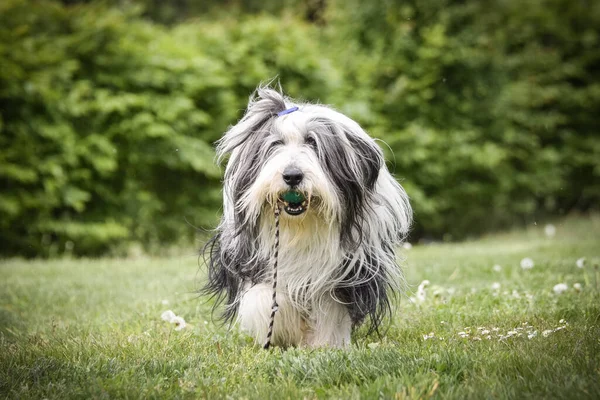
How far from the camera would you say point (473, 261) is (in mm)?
7004

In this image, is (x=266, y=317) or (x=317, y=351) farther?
(x=266, y=317)

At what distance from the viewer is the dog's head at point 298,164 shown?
3189 millimetres

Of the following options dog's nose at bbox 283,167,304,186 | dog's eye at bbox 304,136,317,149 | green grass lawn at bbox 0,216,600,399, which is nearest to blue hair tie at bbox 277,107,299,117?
dog's eye at bbox 304,136,317,149

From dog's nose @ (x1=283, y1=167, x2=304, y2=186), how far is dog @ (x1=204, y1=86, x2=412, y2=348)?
0.05 m

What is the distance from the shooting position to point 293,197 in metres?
3.21

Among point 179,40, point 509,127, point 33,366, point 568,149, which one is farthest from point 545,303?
point 568,149

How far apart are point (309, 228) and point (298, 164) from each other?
0.38 m

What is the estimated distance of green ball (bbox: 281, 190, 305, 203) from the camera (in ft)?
10.5

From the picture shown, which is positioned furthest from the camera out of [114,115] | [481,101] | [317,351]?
[481,101]

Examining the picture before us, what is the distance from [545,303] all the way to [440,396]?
2176mm

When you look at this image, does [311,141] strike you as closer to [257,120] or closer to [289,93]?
[257,120]

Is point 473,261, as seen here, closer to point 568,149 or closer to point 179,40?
point 179,40

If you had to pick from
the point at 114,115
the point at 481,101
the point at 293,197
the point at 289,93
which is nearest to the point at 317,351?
the point at 293,197

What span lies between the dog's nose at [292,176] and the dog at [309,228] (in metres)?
0.05
